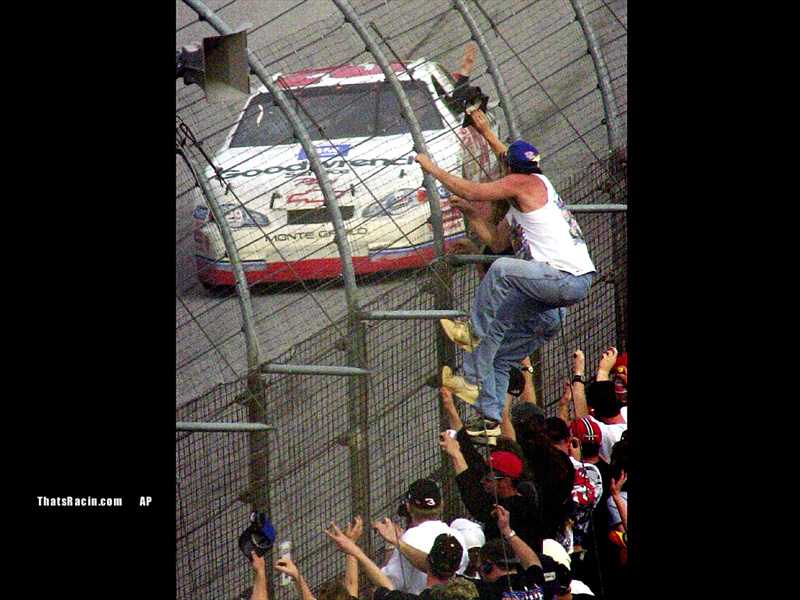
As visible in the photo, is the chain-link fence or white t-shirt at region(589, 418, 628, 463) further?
white t-shirt at region(589, 418, 628, 463)

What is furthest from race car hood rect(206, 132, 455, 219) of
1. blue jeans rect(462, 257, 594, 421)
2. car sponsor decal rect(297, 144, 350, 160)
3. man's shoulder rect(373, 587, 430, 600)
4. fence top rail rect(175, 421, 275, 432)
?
man's shoulder rect(373, 587, 430, 600)

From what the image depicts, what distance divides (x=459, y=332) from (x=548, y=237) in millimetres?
563

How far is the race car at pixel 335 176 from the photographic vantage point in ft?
18.4

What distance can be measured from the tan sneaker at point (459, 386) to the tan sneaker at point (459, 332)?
0.14 m

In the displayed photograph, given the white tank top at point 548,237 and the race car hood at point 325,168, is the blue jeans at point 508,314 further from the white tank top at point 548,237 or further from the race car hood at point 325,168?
the race car hood at point 325,168

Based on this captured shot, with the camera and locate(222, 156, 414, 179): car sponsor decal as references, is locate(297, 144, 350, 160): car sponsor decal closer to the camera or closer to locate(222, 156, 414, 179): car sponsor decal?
locate(222, 156, 414, 179): car sponsor decal

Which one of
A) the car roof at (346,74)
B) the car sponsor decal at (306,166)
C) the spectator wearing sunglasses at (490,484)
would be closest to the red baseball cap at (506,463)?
the spectator wearing sunglasses at (490,484)

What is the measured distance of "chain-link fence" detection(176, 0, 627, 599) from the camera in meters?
5.56

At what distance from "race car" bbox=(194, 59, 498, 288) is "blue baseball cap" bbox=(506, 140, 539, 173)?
0.11 m

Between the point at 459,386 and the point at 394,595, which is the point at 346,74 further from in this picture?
the point at 394,595

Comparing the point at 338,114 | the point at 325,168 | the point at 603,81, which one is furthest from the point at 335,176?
the point at 603,81
